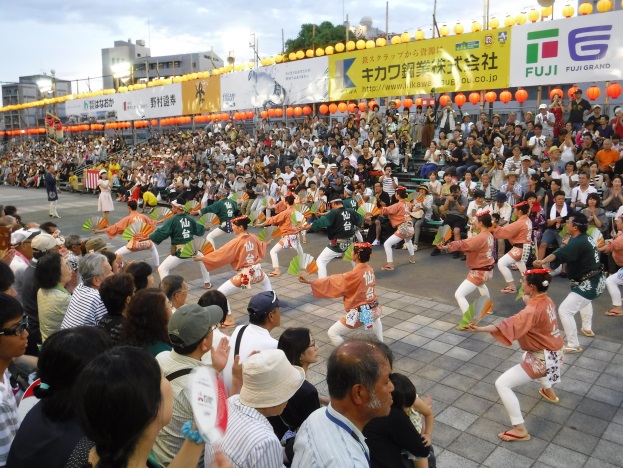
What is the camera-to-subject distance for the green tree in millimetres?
34469

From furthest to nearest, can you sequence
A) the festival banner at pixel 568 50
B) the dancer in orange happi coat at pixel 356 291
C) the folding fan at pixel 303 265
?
the festival banner at pixel 568 50
the folding fan at pixel 303 265
the dancer in orange happi coat at pixel 356 291

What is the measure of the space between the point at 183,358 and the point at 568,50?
12462 mm

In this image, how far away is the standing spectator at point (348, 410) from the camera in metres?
2.00

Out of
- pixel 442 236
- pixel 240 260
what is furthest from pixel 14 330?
pixel 442 236

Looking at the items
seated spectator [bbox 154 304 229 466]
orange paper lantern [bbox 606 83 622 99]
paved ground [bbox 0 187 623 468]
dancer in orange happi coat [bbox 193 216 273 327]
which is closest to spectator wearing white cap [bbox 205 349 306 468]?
seated spectator [bbox 154 304 229 466]

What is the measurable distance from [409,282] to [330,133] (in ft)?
31.3

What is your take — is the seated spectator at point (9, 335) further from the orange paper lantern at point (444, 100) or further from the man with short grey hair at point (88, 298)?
the orange paper lantern at point (444, 100)

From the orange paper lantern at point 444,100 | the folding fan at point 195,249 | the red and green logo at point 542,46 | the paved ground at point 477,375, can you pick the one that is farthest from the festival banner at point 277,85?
the folding fan at point 195,249

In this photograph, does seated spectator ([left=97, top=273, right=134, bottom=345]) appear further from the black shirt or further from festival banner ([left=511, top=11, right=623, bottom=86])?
festival banner ([left=511, top=11, right=623, bottom=86])

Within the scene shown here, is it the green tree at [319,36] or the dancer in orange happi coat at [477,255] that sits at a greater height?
the green tree at [319,36]

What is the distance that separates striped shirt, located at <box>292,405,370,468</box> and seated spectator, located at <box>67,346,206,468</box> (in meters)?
0.53

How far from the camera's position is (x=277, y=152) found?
18.2 metres

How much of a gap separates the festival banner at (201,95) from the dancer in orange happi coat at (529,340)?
750 inches

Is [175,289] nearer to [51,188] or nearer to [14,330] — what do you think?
[14,330]
